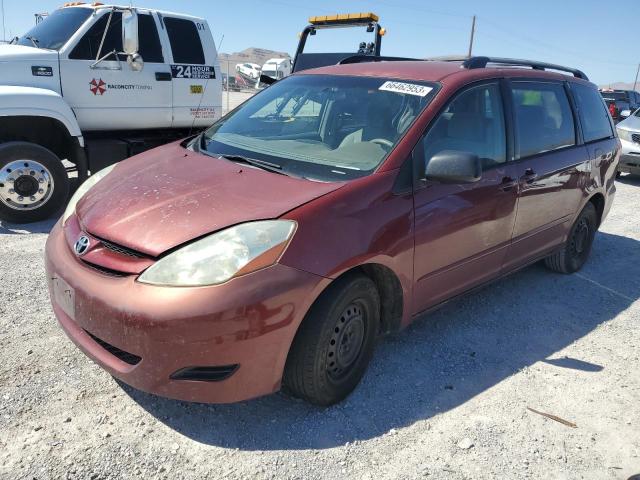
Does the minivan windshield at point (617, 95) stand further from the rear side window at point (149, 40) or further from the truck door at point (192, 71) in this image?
the rear side window at point (149, 40)

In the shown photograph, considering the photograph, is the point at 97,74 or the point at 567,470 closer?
the point at 567,470

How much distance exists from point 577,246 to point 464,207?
2351 millimetres

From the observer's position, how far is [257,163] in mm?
3088

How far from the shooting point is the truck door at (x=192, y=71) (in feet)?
21.9

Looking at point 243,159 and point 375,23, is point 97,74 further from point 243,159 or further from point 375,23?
point 375,23

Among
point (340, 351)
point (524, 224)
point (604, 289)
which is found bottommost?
point (604, 289)

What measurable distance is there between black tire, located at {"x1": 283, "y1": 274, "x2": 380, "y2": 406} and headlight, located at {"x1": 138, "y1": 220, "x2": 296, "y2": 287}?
40cm

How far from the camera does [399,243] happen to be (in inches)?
113

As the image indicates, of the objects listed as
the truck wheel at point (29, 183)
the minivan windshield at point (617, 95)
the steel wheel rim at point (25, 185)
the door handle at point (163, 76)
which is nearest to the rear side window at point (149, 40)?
the door handle at point (163, 76)

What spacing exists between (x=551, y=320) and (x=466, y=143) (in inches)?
63.3

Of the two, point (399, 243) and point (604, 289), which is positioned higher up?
point (399, 243)

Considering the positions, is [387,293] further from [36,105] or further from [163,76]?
[163,76]

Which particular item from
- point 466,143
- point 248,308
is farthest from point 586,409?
point 248,308

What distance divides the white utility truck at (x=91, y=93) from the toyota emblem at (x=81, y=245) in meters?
3.33
